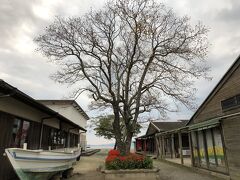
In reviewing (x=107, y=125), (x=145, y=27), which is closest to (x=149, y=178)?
(x=145, y=27)

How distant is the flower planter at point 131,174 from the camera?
410 inches

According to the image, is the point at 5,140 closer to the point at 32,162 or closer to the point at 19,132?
the point at 19,132

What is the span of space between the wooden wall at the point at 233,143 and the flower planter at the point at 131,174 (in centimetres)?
361

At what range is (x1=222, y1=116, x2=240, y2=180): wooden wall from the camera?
32.8ft

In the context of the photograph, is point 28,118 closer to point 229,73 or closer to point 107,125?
point 229,73

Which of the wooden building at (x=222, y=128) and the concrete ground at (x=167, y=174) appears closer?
the wooden building at (x=222, y=128)

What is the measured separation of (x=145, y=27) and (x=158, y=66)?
111 inches

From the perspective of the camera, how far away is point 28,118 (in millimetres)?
10641

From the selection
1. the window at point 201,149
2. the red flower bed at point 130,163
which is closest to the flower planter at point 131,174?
the red flower bed at point 130,163

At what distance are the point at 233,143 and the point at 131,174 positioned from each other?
5.02 metres

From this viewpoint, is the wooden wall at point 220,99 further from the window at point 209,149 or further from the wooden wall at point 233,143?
the window at point 209,149

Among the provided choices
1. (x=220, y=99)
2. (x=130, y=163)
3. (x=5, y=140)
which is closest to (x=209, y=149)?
→ (x=220, y=99)

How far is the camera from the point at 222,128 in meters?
11.2

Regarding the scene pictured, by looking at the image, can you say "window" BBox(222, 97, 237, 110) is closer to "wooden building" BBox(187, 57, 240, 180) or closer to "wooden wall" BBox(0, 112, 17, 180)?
"wooden building" BBox(187, 57, 240, 180)
